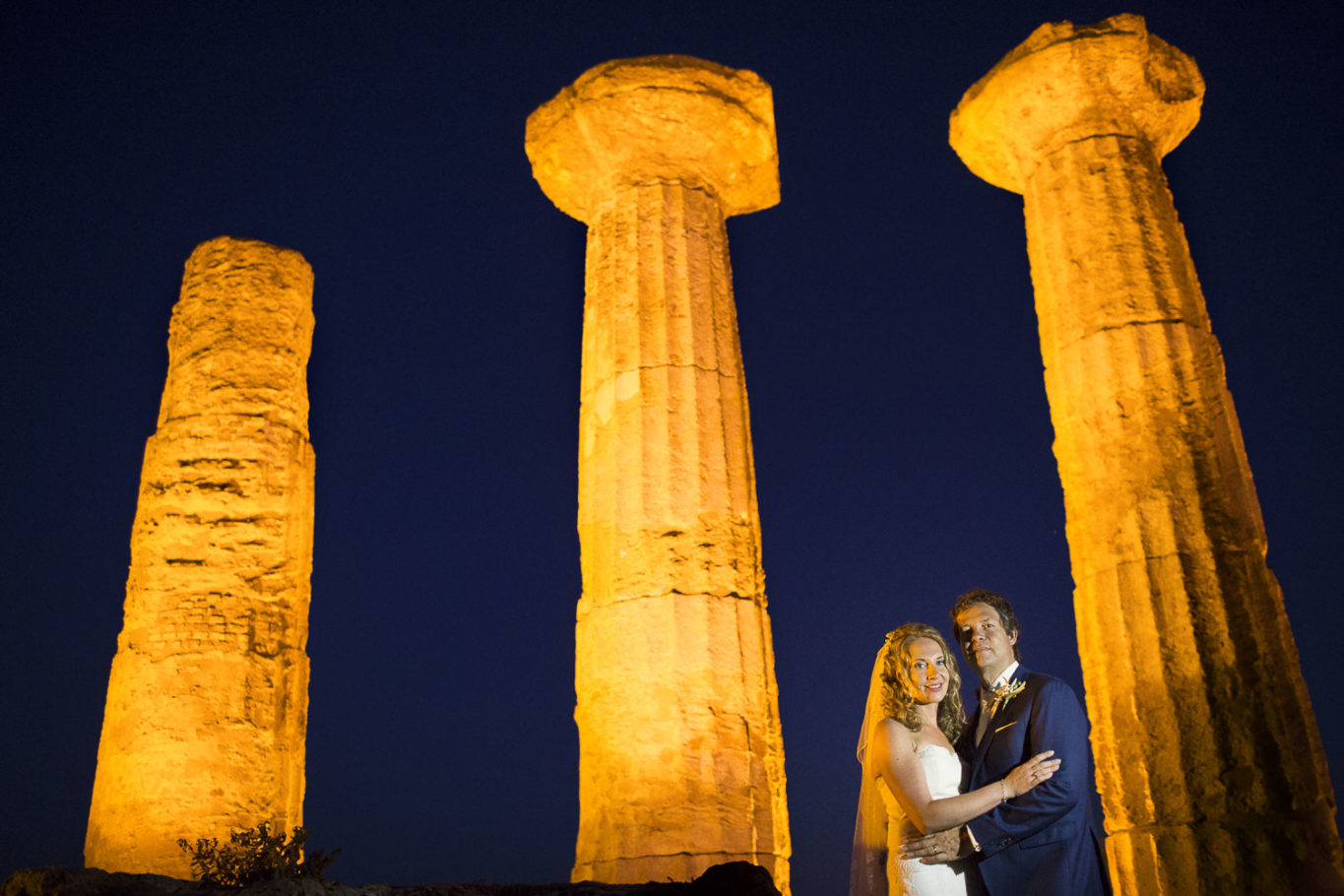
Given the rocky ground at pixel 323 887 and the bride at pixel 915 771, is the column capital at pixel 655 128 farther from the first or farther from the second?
the rocky ground at pixel 323 887

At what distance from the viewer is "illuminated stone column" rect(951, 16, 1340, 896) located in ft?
24.8

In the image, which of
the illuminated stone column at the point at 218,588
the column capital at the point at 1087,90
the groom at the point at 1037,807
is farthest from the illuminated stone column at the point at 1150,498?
the illuminated stone column at the point at 218,588

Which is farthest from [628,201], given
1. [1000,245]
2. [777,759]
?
[1000,245]

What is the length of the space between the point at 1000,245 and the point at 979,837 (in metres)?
22.7

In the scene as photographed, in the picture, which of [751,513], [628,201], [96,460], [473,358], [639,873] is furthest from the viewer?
[473,358]

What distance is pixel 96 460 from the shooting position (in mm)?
25234

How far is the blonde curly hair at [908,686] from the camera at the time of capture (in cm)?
462

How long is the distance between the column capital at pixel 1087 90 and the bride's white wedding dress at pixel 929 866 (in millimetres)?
7127

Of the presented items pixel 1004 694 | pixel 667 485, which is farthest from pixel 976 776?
pixel 667 485

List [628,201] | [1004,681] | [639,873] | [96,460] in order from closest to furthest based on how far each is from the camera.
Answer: [1004,681], [639,873], [628,201], [96,460]

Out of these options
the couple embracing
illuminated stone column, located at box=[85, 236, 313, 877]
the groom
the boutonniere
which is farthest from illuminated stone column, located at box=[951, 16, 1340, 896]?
illuminated stone column, located at box=[85, 236, 313, 877]

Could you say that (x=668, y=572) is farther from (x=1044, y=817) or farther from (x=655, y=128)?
(x=1044, y=817)

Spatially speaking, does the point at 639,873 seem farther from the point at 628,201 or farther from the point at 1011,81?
the point at 1011,81

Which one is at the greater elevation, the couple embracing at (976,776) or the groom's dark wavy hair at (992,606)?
the groom's dark wavy hair at (992,606)
